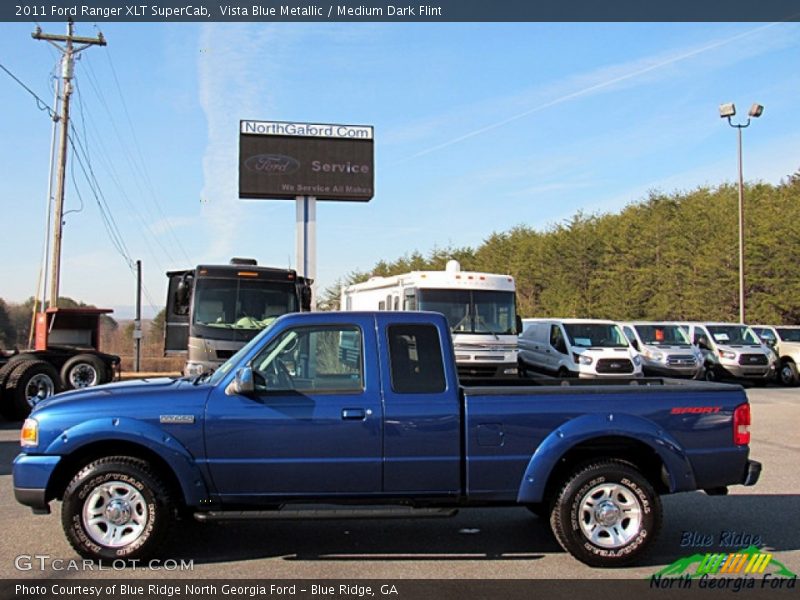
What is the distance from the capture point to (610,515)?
18.5 feet

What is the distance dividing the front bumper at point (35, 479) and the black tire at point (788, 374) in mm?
23005

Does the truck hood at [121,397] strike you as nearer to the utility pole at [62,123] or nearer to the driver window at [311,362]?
the driver window at [311,362]

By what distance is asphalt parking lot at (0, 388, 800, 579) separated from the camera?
17.9 feet

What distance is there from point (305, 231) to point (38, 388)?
638 inches

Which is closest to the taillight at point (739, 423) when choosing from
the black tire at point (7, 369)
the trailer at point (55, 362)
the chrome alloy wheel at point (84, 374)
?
the trailer at point (55, 362)

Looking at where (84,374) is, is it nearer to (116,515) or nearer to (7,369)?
(7,369)

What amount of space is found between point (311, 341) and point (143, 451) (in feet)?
4.77

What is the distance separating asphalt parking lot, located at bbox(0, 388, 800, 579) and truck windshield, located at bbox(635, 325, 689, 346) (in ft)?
49.5

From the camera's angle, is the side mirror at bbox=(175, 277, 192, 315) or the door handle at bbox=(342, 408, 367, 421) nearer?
the door handle at bbox=(342, 408, 367, 421)

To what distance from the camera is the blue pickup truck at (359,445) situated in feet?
17.9

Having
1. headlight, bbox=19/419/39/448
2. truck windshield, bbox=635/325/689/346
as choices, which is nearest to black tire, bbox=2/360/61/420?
headlight, bbox=19/419/39/448

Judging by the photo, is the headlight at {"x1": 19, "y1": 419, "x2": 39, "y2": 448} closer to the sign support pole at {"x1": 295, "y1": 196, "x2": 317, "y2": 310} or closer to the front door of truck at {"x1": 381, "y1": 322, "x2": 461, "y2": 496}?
the front door of truck at {"x1": 381, "y1": 322, "x2": 461, "y2": 496}

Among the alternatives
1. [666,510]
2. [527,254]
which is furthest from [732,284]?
[666,510]

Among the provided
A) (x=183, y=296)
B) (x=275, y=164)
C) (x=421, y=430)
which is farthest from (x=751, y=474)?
(x=275, y=164)
